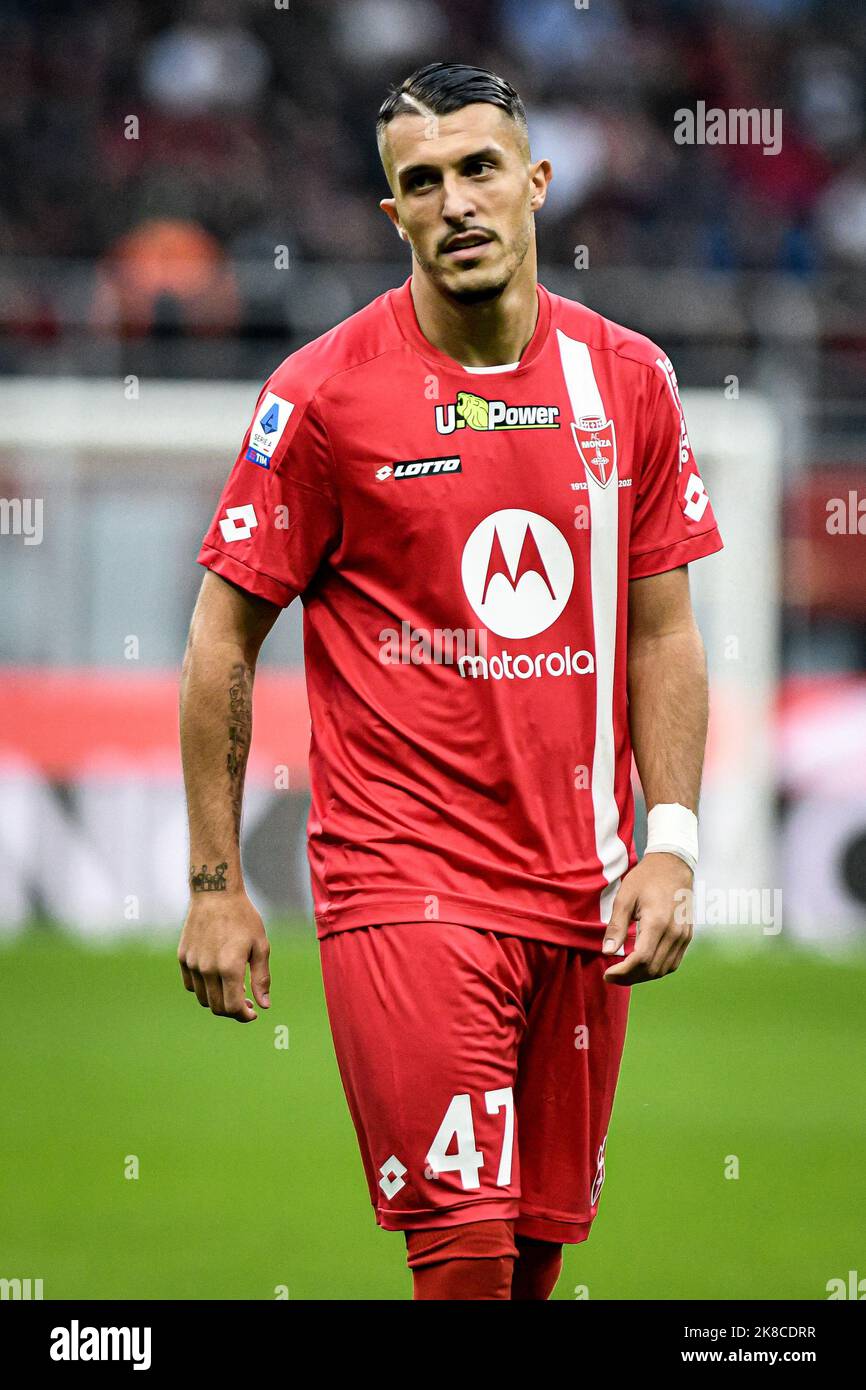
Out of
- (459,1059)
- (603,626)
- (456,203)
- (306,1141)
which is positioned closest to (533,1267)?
(459,1059)

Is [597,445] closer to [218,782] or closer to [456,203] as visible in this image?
[456,203]

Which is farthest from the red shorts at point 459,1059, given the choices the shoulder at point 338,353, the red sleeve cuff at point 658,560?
the shoulder at point 338,353

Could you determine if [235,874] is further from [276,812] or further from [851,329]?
[851,329]

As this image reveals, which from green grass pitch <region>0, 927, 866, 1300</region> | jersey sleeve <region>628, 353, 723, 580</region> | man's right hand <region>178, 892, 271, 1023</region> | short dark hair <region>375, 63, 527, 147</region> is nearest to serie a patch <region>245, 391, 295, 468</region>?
short dark hair <region>375, 63, 527, 147</region>

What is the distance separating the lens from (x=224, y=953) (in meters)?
3.86

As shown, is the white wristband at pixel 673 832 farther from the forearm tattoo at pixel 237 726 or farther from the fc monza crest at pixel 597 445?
the forearm tattoo at pixel 237 726

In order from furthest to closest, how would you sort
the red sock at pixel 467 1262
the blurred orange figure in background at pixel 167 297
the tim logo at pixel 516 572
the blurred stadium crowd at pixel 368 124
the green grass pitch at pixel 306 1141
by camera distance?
the blurred stadium crowd at pixel 368 124 → the blurred orange figure in background at pixel 167 297 → the green grass pitch at pixel 306 1141 → the tim logo at pixel 516 572 → the red sock at pixel 467 1262

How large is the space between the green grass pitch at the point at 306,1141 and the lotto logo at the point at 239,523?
8.43ft

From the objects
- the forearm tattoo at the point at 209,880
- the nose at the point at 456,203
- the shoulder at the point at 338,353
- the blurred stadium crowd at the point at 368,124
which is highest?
the blurred stadium crowd at the point at 368,124

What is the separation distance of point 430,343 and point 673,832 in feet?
3.38

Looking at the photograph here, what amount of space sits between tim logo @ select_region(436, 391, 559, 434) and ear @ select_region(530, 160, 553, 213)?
0.40 metres

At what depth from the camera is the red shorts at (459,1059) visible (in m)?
3.75

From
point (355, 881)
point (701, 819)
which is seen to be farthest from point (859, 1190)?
point (701, 819)

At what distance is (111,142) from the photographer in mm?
17672
